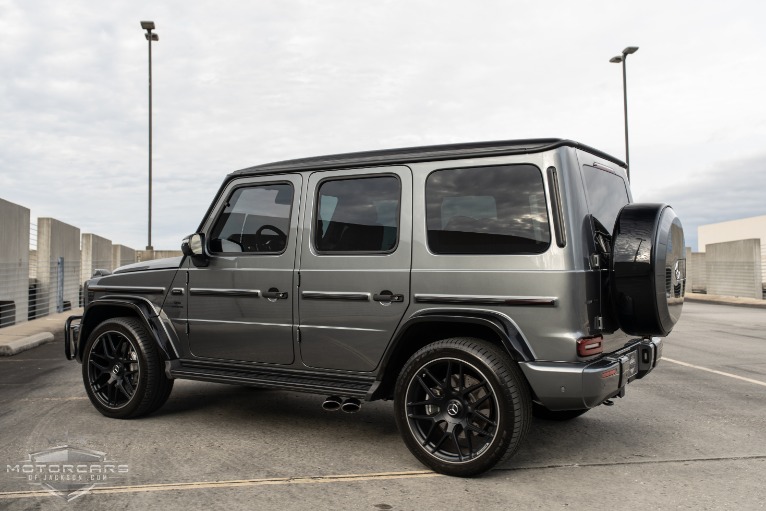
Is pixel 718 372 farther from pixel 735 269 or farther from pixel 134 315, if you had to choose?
pixel 735 269

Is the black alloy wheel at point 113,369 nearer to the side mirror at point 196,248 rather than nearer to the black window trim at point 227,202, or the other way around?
the side mirror at point 196,248

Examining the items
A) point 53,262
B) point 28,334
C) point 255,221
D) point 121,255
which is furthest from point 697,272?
point 255,221

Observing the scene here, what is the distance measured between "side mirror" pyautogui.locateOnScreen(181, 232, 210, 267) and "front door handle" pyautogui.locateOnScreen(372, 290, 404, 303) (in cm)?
161

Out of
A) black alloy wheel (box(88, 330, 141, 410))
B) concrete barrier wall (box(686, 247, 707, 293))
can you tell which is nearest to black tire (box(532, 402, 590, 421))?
black alloy wheel (box(88, 330, 141, 410))

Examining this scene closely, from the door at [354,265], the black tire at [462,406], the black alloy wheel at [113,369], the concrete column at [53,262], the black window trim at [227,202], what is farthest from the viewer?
the concrete column at [53,262]

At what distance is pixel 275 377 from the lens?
16.6 ft

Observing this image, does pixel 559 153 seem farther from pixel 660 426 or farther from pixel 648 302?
pixel 660 426

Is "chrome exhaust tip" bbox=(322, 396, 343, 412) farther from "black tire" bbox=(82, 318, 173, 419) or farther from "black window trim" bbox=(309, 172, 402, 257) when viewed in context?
"black tire" bbox=(82, 318, 173, 419)

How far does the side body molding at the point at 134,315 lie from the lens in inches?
220

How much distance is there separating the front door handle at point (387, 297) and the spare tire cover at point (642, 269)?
1.37 metres

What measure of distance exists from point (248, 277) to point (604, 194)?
8.83ft

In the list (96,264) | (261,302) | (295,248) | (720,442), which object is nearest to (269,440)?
(261,302)

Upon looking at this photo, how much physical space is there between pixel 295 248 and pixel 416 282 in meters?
1.07
